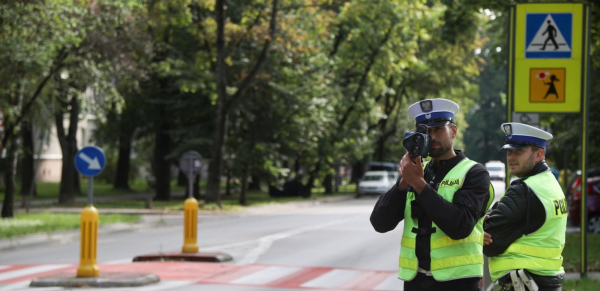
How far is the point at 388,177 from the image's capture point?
5481 centimetres

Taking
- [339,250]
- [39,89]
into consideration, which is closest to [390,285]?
[339,250]

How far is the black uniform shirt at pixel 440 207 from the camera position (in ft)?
→ 14.8

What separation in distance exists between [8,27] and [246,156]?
18258 mm

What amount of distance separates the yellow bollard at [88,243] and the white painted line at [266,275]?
1923 millimetres

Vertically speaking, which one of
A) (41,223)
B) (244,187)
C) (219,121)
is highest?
(219,121)

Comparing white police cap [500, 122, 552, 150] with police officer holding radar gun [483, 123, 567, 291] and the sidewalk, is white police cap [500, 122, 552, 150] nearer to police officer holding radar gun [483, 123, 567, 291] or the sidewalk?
police officer holding radar gun [483, 123, 567, 291]

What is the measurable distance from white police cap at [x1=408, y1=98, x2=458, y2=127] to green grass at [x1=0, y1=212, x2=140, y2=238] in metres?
16.2

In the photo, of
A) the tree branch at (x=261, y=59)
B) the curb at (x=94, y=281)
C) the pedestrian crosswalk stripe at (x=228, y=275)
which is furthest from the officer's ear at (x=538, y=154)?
the tree branch at (x=261, y=59)

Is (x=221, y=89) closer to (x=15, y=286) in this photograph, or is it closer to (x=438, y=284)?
(x=15, y=286)

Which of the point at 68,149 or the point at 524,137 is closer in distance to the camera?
the point at 524,137

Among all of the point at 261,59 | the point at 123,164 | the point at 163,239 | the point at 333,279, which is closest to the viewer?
the point at 333,279

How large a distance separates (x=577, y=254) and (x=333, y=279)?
4491mm

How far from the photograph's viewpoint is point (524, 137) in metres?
5.47

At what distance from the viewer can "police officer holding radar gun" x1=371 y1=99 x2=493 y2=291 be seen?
183 inches
